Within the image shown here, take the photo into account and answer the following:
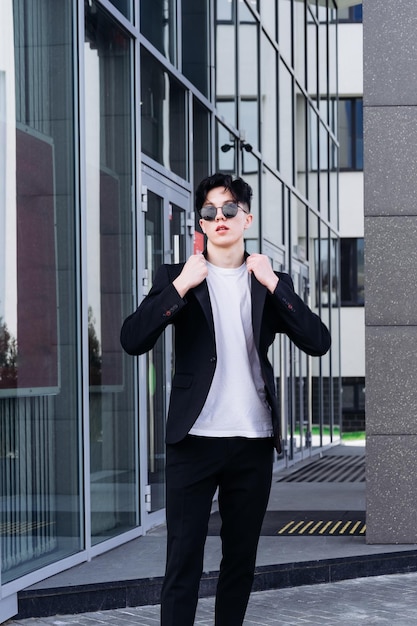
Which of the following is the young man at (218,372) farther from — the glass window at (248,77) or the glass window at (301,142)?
the glass window at (301,142)

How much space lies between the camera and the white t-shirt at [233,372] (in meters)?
3.72

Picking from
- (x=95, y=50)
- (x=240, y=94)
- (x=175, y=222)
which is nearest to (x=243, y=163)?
(x=240, y=94)

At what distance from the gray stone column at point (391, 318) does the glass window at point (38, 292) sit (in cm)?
167

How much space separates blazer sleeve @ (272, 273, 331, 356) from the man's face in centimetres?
20

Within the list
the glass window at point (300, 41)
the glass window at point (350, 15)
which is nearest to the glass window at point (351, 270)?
the glass window at point (350, 15)

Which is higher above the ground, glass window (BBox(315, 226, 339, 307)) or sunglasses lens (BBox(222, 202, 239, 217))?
glass window (BBox(315, 226, 339, 307))

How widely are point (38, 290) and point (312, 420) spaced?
11.1 meters

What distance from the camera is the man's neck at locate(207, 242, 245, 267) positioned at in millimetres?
3758

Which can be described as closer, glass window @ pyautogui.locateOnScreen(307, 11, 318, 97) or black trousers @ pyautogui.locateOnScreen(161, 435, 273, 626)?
black trousers @ pyautogui.locateOnScreen(161, 435, 273, 626)

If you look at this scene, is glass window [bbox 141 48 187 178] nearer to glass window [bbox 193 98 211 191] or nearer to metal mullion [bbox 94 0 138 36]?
metal mullion [bbox 94 0 138 36]

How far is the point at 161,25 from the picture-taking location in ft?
29.1

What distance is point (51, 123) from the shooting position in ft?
21.1

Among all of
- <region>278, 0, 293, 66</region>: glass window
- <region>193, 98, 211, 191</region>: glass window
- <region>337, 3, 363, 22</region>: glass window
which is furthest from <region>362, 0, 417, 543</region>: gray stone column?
<region>337, 3, 363, 22</region>: glass window

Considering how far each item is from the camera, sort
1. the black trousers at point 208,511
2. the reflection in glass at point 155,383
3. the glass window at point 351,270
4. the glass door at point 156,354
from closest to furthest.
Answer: the black trousers at point 208,511 → the glass door at point 156,354 → the reflection in glass at point 155,383 → the glass window at point 351,270
